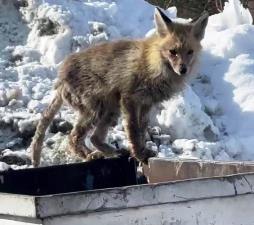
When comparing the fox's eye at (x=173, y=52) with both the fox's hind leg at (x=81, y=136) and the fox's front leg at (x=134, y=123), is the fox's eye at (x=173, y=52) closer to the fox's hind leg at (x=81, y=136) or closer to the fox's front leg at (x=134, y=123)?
the fox's front leg at (x=134, y=123)

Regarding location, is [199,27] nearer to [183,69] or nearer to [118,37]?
[183,69]

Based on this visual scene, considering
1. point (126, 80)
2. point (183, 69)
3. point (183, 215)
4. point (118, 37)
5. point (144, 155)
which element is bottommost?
point (118, 37)

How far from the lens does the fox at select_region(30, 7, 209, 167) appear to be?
652 cm

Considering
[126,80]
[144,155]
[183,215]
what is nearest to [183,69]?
[126,80]

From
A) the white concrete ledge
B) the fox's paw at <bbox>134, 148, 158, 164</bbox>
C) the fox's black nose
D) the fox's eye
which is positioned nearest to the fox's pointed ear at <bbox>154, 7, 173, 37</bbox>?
the fox's eye

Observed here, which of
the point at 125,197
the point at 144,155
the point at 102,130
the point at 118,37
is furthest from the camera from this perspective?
the point at 118,37

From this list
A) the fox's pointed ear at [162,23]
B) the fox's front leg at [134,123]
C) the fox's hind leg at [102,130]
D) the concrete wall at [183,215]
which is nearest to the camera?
the concrete wall at [183,215]

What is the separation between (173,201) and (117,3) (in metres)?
7.61

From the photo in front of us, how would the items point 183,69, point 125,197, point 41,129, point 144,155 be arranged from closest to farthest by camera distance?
point 125,197 → point 144,155 → point 183,69 → point 41,129

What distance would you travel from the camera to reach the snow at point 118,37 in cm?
778

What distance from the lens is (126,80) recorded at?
6594 millimetres

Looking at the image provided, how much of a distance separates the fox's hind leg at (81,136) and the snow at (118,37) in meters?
0.37

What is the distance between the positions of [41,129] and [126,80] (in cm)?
91

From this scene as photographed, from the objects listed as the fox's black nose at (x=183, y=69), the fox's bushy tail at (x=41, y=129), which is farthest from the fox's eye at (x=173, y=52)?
the fox's bushy tail at (x=41, y=129)
